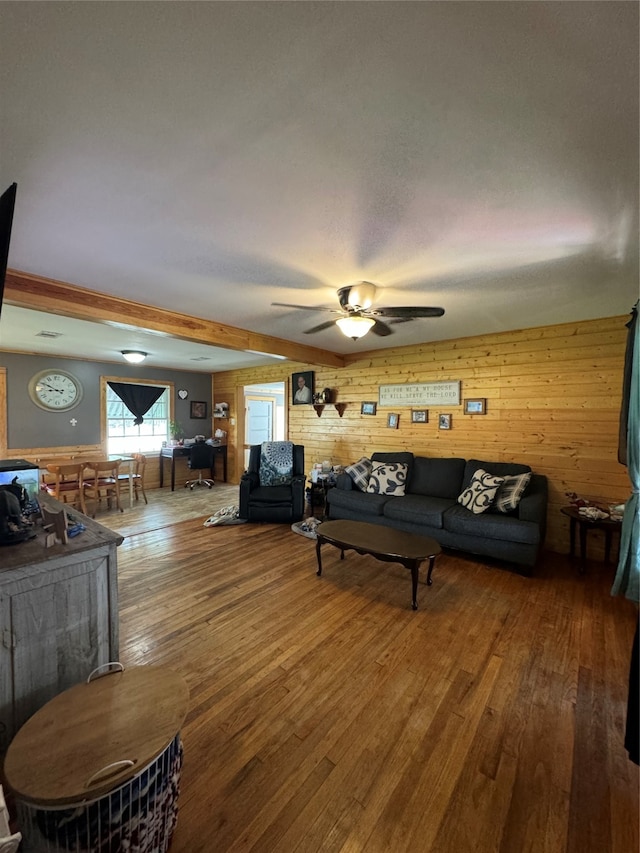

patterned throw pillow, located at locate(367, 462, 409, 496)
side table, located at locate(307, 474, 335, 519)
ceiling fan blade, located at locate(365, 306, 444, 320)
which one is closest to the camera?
ceiling fan blade, located at locate(365, 306, 444, 320)

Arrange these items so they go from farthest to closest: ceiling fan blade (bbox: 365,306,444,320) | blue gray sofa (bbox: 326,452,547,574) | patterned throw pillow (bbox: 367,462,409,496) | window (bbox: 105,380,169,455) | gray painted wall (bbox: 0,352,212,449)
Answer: window (bbox: 105,380,169,455) < gray painted wall (bbox: 0,352,212,449) < patterned throw pillow (bbox: 367,462,409,496) < blue gray sofa (bbox: 326,452,547,574) < ceiling fan blade (bbox: 365,306,444,320)

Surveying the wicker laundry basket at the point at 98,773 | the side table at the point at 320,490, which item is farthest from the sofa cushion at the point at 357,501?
the wicker laundry basket at the point at 98,773


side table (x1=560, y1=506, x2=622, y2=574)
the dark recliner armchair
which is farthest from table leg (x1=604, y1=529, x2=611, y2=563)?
the dark recliner armchair

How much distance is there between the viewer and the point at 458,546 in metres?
3.46

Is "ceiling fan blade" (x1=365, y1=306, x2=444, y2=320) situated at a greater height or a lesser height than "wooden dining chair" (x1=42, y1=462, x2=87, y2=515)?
greater

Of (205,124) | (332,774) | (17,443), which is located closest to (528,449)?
(332,774)

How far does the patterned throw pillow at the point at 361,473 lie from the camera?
4.41 meters

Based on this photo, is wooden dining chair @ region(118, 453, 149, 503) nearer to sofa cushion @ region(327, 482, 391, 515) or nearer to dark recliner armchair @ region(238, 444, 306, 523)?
dark recliner armchair @ region(238, 444, 306, 523)

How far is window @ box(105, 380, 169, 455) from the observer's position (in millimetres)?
6387

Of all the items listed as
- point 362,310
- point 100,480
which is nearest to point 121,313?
point 362,310

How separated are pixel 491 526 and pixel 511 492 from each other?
46 centimetres

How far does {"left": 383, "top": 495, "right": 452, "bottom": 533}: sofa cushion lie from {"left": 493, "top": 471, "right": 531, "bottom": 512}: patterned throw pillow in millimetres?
506

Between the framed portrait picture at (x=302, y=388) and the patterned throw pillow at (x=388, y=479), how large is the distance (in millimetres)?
1965

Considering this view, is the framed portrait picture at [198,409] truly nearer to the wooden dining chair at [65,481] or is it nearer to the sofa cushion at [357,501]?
the wooden dining chair at [65,481]
